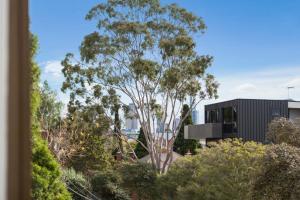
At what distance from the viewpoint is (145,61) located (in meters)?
12.9

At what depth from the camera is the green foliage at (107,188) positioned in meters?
9.45

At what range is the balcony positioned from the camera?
16.9 meters

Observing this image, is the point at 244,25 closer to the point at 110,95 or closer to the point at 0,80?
the point at 110,95

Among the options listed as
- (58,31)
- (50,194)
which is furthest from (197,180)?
(58,31)

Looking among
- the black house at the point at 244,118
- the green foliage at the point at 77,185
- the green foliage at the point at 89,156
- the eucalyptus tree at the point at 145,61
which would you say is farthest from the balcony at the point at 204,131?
the green foliage at the point at 77,185

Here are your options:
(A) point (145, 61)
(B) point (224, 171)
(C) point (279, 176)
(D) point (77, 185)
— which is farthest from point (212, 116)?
(C) point (279, 176)

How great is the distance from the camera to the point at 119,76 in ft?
44.4

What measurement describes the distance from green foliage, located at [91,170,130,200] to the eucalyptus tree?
3.20m

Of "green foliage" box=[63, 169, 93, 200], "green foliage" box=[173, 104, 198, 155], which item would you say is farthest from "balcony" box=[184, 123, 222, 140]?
"green foliage" box=[63, 169, 93, 200]

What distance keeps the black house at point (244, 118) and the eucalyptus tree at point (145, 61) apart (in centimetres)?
245

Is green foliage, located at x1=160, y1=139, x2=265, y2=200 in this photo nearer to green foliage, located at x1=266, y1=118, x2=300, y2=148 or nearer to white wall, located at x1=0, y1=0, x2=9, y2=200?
→ green foliage, located at x1=266, y1=118, x2=300, y2=148

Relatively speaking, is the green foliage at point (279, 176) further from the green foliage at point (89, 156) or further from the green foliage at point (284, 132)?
the green foliage at point (89, 156)

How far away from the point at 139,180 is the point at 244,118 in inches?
271

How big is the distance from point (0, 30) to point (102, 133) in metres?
12.6
